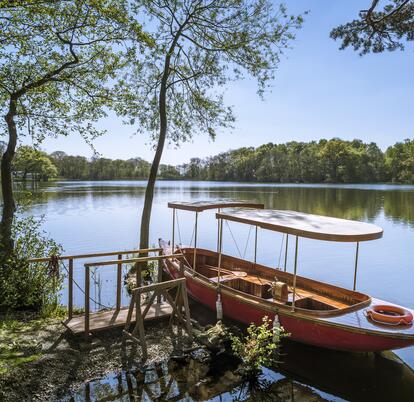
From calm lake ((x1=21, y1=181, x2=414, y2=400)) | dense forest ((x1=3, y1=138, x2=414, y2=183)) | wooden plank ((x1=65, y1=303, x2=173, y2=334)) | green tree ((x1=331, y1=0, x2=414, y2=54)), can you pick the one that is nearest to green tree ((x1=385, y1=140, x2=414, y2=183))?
dense forest ((x1=3, y1=138, x2=414, y2=183))

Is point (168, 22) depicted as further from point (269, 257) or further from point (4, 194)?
point (269, 257)

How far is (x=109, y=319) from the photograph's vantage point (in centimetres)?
791

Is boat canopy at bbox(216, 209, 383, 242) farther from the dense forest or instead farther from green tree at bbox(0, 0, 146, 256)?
the dense forest

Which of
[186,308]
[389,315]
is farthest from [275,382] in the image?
[389,315]

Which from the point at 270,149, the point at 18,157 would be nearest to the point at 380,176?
the point at 270,149

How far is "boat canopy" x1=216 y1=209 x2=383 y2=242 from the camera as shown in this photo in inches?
286

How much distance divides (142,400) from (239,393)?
1721mm

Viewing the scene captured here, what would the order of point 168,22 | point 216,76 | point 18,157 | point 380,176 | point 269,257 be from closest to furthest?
point 18,157 < point 168,22 < point 216,76 < point 269,257 < point 380,176

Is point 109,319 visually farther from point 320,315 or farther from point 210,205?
point 320,315

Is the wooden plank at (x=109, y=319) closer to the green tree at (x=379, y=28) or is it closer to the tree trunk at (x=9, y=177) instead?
the tree trunk at (x=9, y=177)

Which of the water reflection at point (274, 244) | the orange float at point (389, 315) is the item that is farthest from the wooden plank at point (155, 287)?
the water reflection at point (274, 244)

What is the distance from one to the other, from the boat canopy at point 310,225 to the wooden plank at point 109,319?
9.11 ft

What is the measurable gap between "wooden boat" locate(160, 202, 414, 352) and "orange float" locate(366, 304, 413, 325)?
92 mm

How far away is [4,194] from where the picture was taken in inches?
358
